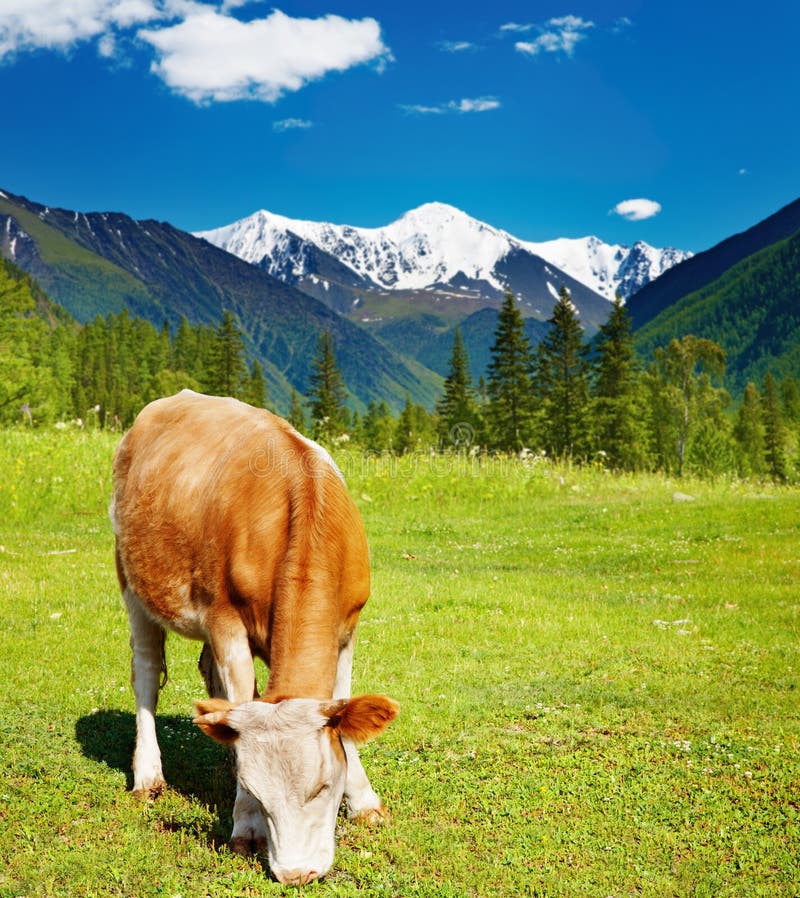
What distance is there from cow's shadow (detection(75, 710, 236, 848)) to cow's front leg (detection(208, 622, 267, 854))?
0.44 meters

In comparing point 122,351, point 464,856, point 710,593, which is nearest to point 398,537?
point 710,593

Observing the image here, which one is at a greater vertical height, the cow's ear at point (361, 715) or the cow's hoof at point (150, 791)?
the cow's ear at point (361, 715)

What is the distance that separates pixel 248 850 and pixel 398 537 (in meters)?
14.9

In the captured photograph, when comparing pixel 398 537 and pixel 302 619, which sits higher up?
pixel 302 619

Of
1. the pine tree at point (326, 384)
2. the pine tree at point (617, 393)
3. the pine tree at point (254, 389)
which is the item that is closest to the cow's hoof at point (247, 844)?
the pine tree at point (326, 384)

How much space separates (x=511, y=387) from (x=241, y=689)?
204 feet

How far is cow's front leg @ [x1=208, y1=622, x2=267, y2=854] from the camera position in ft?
17.3

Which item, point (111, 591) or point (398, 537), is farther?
point (398, 537)

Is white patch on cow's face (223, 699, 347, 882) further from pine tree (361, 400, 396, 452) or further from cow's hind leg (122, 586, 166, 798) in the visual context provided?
pine tree (361, 400, 396, 452)

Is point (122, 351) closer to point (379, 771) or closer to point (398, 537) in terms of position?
point (398, 537)

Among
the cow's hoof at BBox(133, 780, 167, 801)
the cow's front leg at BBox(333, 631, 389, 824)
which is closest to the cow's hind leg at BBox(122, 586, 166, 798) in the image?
the cow's hoof at BBox(133, 780, 167, 801)

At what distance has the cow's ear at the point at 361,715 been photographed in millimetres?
4496

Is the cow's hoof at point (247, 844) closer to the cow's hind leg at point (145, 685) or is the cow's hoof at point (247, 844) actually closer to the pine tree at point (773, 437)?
the cow's hind leg at point (145, 685)

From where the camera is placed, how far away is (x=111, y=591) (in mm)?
12844
